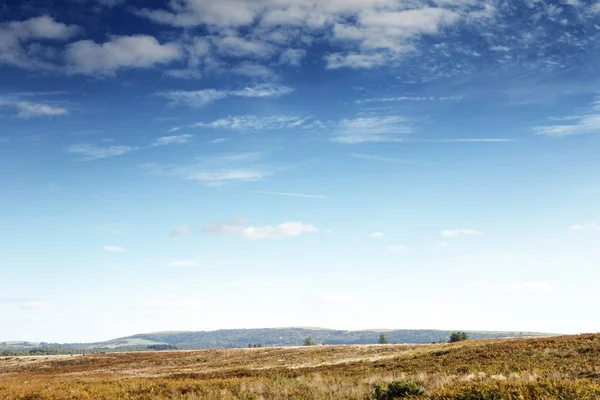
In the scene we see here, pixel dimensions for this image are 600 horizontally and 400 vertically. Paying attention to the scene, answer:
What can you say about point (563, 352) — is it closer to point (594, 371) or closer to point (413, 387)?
point (594, 371)

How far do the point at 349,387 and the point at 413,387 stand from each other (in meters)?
4.25

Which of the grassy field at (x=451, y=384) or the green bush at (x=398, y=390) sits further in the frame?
the green bush at (x=398, y=390)

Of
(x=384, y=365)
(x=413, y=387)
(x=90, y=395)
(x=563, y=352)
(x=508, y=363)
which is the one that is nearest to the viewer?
(x=413, y=387)

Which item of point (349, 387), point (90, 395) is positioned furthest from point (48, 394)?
point (349, 387)

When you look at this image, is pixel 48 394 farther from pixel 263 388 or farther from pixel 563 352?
pixel 563 352

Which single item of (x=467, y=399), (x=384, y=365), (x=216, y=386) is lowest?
(x=384, y=365)

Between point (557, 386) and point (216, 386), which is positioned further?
point (216, 386)

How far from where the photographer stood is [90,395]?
18953mm

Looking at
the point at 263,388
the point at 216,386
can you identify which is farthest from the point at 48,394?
the point at 263,388

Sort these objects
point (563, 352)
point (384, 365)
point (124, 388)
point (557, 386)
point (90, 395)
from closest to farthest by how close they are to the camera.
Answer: point (557, 386)
point (90, 395)
point (124, 388)
point (563, 352)
point (384, 365)

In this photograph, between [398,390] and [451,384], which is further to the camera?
[398,390]

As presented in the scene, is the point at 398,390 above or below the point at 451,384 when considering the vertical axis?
below

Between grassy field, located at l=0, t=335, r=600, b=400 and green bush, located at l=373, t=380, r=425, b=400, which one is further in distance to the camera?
green bush, located at l=373, t=380, r=425, b=400

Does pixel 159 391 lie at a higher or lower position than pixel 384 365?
higher
